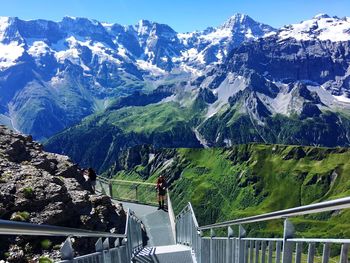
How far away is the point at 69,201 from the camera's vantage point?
1909 centimetres

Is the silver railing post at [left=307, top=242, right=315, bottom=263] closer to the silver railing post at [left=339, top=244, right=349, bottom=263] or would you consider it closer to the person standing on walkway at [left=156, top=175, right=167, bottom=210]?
the silver railing post at [left=339, top=244, right=349, bottom=263]

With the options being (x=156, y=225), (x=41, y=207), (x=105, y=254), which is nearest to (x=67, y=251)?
(x=105, y=254)

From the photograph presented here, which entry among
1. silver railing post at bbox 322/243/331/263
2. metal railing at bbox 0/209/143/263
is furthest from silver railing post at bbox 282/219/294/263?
metal railing at bbox 0/209/143/263

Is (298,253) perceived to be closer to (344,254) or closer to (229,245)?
(344,254)

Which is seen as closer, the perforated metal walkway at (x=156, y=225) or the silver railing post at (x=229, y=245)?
the silver railing post at (x=229, y=245)

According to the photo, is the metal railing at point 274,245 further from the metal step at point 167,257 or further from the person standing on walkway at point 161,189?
the person standing on walkway at point 161,189

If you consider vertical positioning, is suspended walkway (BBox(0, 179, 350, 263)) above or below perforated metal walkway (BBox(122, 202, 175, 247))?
above

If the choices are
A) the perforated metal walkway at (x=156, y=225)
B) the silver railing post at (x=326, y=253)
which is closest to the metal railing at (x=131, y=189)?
the perforated metal walkway at (x=156, y=225)

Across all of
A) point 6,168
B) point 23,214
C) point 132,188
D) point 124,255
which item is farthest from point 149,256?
point 132,188

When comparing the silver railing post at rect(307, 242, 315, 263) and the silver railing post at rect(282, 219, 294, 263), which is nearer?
the silver railing post at rect(307, 242, 315, 263)

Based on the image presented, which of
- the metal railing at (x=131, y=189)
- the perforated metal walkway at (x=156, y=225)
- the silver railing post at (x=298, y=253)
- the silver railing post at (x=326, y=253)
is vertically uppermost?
the silver railing post at (x=326, y=253)

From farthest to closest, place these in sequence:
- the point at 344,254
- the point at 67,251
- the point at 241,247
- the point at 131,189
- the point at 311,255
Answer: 1. the point at 131,189
2. the point at 241,247
3. the point at 67,251
4. the point at 311,255
5. the point at 344,254

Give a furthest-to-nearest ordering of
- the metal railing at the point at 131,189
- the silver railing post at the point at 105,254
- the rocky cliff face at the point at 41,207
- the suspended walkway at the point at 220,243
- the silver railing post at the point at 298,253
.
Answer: the metal railing at the point at 131,189 → the rocky cliff face at the point at 41,207 → the silver railing post at the point at 105,254 → the silver railing post at the point at 298,253 → the suspended walkway at the point at 220,243

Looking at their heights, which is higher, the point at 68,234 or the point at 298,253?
the point at 68,234
